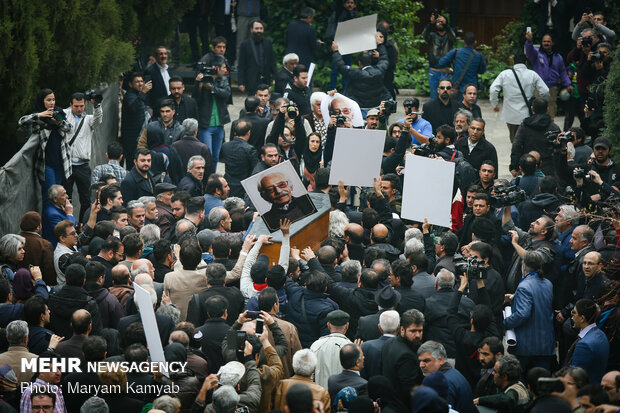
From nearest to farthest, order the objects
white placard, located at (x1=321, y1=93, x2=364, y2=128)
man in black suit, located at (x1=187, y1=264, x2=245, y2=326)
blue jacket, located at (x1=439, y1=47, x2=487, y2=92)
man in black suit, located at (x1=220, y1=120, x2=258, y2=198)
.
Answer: man in black suit, located at (x1=187, y1=264, x2=245, y2=326)
man in black suit, located at (x1=220, y1=120, x2=258, y2=198)
white placard, located at (x1=321, y1=93, x2=364, y2=128)
blue jacket, located at (x1=439, y1=47, x2=487, y2=92)

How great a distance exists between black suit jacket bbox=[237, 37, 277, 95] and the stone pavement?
1.21m

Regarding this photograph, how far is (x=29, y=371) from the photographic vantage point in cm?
683

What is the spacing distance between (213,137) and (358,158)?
387 centimetres

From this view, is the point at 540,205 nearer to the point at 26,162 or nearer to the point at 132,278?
the point at 132,278

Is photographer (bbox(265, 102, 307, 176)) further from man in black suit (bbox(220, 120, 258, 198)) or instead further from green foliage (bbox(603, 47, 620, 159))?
green foliage (bbox(603, 47, 620, 159))

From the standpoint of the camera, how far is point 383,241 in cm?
935

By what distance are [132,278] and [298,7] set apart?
36.7ft

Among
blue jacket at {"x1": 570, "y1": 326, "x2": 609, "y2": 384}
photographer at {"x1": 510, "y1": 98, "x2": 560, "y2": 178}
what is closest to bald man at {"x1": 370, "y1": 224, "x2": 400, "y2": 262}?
blue jacket at {"x1": 570, "y1": 326, "x2": 609, "y2": 384}

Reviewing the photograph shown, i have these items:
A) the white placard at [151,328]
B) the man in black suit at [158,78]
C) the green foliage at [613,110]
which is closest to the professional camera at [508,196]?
the green foliage at [613,110]

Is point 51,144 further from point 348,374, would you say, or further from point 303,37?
point 303,37

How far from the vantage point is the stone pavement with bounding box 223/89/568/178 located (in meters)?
15.1

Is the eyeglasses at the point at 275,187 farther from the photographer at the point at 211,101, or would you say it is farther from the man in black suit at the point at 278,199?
the photographer at the point at 211,101

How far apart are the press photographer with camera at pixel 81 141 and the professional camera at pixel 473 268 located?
5.45m

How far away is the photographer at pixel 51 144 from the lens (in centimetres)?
1062
